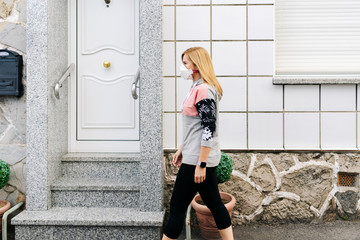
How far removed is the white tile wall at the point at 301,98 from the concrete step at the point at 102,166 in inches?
75.7

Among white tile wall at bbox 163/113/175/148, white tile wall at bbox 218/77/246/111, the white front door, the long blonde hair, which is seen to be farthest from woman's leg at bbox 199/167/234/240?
the white front door

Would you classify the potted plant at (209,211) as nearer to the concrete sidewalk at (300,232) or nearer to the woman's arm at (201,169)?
the concrete sidewalk at (300,232)

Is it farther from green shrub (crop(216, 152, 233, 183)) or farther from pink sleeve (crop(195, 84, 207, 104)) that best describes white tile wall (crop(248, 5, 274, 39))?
pink sleeve (crop(195, 84, 207, 104))

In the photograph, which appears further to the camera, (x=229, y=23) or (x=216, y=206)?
(x=229, y=23)

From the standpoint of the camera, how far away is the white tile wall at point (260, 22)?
381 centimetres

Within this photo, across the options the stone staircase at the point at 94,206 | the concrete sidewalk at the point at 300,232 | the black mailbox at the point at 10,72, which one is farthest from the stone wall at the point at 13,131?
the concrete sidewalk at the point at 300,232

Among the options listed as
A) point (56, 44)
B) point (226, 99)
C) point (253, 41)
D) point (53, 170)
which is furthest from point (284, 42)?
point (53, 170)

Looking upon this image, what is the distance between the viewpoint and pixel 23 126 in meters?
3.90

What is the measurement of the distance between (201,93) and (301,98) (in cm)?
189

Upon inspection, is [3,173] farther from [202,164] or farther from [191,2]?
[191,2]

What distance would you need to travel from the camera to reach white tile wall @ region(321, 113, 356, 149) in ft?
12.6

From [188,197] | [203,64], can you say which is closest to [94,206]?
[188,197]

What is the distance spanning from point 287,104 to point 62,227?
284 centimetres

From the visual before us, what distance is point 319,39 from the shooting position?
401 cm
